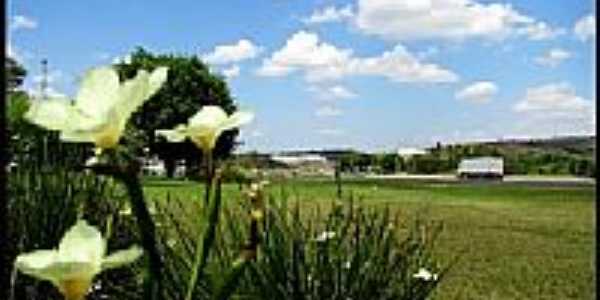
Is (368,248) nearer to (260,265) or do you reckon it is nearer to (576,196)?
(260,265)

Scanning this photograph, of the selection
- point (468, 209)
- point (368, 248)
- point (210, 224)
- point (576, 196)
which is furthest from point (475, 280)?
point (576, 196)

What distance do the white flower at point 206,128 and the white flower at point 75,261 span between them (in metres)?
0.17

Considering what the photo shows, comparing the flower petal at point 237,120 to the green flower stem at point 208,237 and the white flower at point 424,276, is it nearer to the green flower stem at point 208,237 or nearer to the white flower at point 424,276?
the green flower stem at point 208,237

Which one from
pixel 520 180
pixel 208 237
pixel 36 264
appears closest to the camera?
pixel 36 264

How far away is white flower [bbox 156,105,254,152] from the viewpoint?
989 millimetres

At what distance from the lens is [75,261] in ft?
2.66

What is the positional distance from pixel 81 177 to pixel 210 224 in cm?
265

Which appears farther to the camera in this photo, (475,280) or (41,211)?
(475,280)

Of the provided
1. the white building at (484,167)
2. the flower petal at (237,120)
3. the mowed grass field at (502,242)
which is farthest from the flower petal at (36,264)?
the white building at (484,167)

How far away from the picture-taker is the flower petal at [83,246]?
83 cm

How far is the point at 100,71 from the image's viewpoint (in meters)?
0.90

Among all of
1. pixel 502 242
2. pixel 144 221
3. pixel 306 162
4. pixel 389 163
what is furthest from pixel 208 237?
pixel 389 163

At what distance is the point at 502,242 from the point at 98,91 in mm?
12958

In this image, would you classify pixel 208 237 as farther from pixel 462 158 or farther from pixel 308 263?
pixel 462 158
